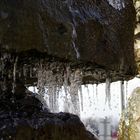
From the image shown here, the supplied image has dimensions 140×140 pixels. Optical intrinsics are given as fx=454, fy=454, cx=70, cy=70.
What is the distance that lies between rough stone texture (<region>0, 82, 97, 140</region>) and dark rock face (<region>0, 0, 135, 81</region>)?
46 cm

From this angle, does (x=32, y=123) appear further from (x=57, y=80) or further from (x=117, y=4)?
(x=117, y=4)

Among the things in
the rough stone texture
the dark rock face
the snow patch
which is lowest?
the rough stone texture

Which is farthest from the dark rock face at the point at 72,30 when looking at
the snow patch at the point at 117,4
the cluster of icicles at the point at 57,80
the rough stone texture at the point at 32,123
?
the rough stone texture at the point at 32,123

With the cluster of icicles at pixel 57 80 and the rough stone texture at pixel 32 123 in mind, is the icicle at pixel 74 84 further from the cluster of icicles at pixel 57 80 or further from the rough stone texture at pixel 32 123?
the rough stone texture at pixel 32 123

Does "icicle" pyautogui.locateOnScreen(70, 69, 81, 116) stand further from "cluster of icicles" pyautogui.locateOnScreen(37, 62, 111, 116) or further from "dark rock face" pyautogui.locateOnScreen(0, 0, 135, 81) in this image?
"dark rock face" pyautogui.locateOnScreen(0, 0, 135, 81)

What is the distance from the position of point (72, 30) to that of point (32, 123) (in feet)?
2.13

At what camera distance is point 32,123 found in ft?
9.54

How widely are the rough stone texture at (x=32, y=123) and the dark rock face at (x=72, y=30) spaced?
18.0 inches

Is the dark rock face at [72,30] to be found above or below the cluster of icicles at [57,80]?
above

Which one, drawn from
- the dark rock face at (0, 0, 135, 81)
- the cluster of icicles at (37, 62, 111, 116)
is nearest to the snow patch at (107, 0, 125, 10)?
the dark rock face at (0, 0, 135, 81)

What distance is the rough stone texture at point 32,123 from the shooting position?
283 centimetres

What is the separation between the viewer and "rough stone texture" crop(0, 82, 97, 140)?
9.30 feet

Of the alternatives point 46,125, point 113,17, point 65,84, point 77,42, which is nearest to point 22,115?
point 46,125

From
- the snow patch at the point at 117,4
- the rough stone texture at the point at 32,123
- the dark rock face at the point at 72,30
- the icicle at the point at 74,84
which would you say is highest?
the snow patch at the point at 117,4
